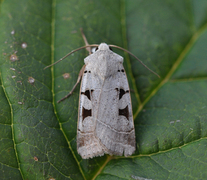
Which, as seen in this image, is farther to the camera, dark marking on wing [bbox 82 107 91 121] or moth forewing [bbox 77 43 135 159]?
dark marking on wing [bbox 82 107 91 121]

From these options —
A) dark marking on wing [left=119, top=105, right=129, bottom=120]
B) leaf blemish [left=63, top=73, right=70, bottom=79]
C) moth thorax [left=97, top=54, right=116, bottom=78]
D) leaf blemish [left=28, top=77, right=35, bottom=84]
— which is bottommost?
dark marking on wing [left=119, top=105, right=129, bottom=120]

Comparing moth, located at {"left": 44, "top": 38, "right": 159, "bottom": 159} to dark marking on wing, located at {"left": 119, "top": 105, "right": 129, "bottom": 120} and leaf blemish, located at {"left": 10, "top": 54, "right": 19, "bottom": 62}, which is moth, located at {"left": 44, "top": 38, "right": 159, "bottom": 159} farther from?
leaf blemish, located at {"left": 10, "top": 54, "right": 19, "bottom": 62}

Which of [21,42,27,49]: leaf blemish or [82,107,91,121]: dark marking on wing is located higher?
[21,42,27,49]: leaf blemish

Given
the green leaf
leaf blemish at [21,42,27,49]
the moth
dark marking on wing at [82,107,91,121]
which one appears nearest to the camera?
the green leaf

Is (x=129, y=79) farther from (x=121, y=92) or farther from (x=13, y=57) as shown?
(x=13, y=57)

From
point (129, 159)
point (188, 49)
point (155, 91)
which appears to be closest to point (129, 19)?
point (188, 49)

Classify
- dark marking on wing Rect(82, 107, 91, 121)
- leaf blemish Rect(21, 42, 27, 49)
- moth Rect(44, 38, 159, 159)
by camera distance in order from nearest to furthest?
moth Rect(44, 38, 159, 159) < dark marking on wing Rect(82, 107, 91, 121) < leaf blemish Rect(21, 42, 27, 49)

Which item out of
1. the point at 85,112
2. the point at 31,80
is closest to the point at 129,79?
the point at 85,112

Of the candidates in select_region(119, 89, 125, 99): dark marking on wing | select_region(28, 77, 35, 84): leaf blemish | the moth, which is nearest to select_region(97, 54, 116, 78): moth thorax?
the moth

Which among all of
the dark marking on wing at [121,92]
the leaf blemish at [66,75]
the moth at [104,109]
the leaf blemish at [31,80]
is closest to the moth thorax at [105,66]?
the moth at [104,109]
